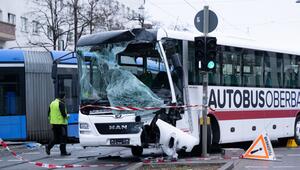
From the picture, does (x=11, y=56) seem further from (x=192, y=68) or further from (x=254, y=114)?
(x=254, y=114)

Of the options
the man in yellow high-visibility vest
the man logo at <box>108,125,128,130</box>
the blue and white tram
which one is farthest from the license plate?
the blue and white tram

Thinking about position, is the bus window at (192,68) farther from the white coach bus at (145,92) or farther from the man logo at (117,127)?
the man logo at (117,127)

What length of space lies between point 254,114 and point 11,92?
356 inches

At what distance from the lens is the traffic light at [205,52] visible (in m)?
14.2

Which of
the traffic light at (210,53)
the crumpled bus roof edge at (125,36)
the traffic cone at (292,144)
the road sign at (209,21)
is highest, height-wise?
the road sign at (209,21)

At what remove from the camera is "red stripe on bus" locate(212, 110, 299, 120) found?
15.8 metres

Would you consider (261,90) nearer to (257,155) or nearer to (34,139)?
(257,155)

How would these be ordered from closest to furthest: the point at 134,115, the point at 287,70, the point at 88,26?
the point at 134,115 < the point at 287,70 < the point at 88,26

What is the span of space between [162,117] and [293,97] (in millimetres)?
7332

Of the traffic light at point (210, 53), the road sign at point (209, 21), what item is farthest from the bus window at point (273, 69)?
the traffic light at point (210, 53)

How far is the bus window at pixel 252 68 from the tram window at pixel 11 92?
852 centimetres

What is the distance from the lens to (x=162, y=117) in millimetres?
13695

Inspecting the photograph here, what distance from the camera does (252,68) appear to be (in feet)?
56.8

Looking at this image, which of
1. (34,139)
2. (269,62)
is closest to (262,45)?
(269,62)
